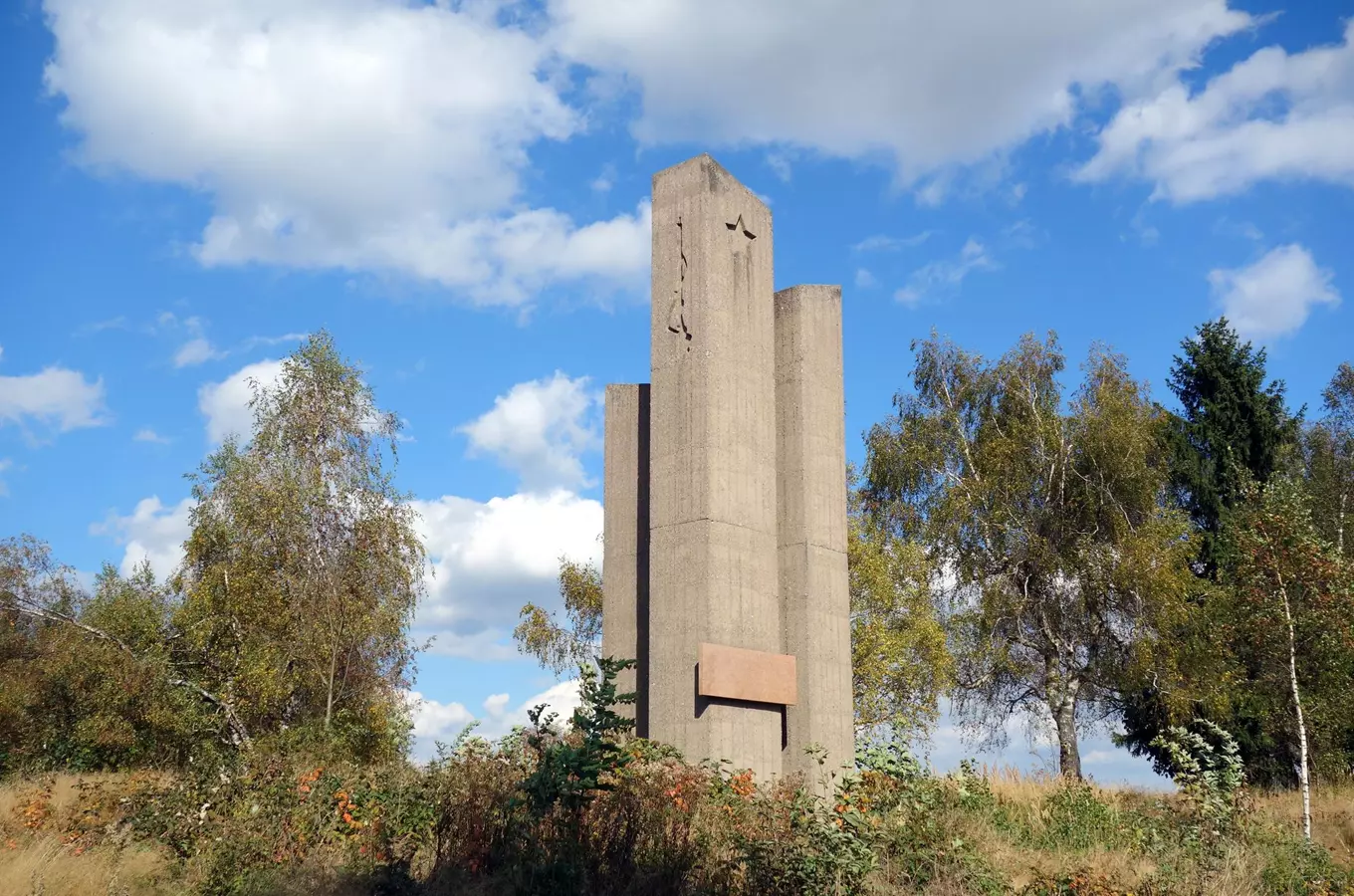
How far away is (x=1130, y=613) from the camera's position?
30094 mm

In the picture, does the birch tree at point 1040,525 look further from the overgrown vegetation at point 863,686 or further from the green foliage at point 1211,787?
the green foliage at point 1211,787

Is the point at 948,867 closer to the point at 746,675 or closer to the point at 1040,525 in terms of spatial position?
the point at 746,675

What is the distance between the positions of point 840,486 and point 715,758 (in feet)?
15.8

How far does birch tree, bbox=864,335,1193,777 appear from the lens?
30078 millimetres

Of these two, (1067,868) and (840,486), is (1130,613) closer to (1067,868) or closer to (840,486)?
(840,486)

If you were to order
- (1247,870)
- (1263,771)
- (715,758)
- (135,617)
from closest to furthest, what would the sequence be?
(1247,870)
(715,758)
(135,617)
(1263,771)

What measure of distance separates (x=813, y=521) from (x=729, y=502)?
1872 mm

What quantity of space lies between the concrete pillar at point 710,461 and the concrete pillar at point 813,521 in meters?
0.42

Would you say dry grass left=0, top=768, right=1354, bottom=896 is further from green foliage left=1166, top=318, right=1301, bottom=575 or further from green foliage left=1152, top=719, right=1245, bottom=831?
green foliage left=1166, top=318, right=1301, bottom=575

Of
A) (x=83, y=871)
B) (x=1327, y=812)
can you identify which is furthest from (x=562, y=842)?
(x=1327, y=812)

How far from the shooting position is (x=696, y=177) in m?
16.8

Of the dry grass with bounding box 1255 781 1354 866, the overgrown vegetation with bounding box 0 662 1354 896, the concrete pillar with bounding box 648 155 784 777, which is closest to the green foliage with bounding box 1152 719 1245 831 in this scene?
the overgrown vegetation with bounding box 0 662 1354 896

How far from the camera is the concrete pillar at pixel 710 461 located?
50.5 ft

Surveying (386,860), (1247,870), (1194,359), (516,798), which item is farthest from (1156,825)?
(1194,359)
